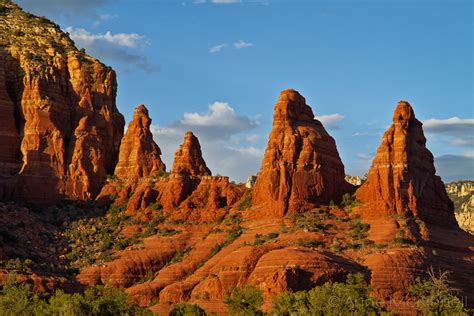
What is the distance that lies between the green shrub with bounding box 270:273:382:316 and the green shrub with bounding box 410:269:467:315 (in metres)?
5.24

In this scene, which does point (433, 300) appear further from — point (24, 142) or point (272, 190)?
point (24, 142)

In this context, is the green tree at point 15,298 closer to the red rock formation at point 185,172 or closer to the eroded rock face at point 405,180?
the red rock formation at point 185,172

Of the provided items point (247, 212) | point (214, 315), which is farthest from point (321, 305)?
point (247, 212)

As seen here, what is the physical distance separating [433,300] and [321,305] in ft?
43.1

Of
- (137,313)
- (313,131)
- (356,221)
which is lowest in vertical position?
(137,313)

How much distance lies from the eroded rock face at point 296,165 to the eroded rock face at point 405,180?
4609 mm

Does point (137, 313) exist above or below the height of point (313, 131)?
below

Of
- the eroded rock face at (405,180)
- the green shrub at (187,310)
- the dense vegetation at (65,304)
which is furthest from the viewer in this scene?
the eroded rock face at (405,180)

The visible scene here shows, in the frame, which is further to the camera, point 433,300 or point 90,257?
point 90,257

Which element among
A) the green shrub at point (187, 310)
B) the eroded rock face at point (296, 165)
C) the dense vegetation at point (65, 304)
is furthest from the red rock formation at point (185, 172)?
the green shrub at point (187, 310)

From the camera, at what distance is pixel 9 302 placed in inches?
5763

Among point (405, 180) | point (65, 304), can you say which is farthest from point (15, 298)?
point (405, 180)

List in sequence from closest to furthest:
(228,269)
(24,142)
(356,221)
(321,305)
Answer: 1. (321,305)
2. (228,269)
3. (356,221)
4. (24,142)

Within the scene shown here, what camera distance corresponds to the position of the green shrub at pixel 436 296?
146m
